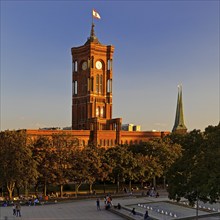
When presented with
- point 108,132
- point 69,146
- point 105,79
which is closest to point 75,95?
point 105,79

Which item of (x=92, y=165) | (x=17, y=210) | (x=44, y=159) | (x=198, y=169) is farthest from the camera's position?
(x=92, y=165)

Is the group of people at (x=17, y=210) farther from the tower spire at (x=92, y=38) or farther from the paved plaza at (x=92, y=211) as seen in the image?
the tower spire at (x=92, y=38)

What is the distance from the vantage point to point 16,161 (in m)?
49.3

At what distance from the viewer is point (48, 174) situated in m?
52.8

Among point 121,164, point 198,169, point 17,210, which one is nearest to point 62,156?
point 121,164

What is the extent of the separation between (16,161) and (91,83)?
66972 mm

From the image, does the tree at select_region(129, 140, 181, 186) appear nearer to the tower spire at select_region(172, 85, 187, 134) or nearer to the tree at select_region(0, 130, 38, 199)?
the tree at select_region(0, 130, 38, 199)

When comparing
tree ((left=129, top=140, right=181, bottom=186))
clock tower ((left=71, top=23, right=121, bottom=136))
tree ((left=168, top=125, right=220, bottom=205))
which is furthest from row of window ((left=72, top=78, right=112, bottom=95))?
tree ((left=168, top=125, right=220, bottom=205))

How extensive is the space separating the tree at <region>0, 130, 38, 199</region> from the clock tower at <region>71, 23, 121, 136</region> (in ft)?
193

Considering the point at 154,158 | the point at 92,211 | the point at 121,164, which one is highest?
the point at 154,158

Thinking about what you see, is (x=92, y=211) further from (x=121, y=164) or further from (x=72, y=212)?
(x=121, y=164)

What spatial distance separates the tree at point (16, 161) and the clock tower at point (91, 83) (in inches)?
2313

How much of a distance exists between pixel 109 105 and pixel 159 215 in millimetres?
77317

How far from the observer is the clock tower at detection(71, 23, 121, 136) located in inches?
4449
